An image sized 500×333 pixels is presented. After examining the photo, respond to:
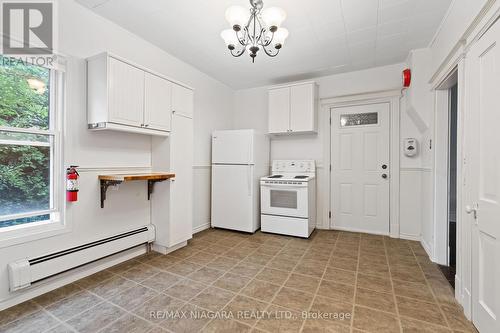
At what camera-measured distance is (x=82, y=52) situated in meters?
2.28

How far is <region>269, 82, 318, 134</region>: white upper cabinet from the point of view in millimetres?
3775

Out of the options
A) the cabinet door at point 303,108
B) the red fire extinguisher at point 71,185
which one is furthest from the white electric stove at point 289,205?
the red fire extinguisher at point 71,185

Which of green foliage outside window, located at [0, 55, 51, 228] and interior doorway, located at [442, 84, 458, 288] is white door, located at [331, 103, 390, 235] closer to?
interior doorway, located at [442, 84, 458, 288]

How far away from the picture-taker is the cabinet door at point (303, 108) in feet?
12.3

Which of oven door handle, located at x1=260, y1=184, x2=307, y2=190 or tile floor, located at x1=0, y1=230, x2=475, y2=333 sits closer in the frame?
tile floor, located at x1=0, y1=230, x2=475, y2=333

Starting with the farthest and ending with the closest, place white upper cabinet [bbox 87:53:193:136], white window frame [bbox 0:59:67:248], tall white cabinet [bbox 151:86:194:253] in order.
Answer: tall white cabinet [bbox 151:86:194:253] → white upper cabinet [bbox 87:53:193:136] → white window frame [bbox 0:59:67:248]

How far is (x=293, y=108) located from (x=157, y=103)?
2.22 meters

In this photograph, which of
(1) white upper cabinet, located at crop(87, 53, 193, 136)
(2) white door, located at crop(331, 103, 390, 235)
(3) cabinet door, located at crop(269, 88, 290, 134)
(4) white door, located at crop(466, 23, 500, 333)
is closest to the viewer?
(4) white door, located at crop(466, 23, 500, 333)

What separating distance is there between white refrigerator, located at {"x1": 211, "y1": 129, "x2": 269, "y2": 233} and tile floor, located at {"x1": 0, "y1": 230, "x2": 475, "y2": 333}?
34.4 inches

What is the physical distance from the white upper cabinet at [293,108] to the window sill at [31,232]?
318cm

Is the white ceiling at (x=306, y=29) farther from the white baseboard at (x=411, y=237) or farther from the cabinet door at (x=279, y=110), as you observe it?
the white baseboard at (x=411, y=237)

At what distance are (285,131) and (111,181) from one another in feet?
8.98

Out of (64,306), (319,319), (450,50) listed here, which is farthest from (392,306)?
(64,306)

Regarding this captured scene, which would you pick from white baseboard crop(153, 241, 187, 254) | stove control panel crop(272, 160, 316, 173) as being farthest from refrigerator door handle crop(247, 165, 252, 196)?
white baseboard crop(153, 241, 187, 254)
